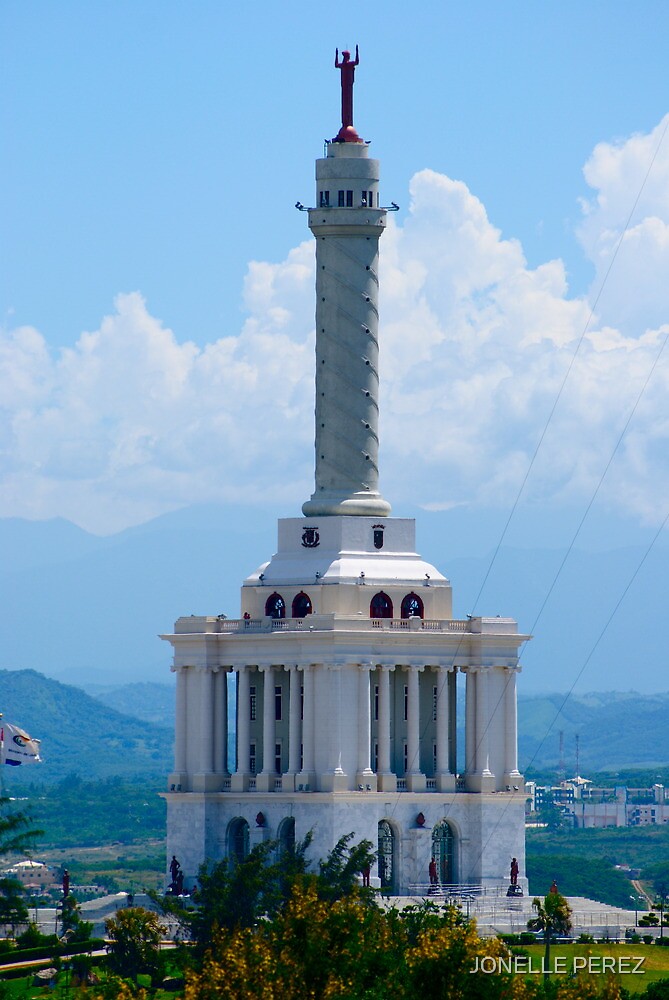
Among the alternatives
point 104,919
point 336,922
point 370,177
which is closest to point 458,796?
point 104,919

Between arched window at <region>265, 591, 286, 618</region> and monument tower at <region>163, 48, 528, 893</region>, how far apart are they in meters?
0.06

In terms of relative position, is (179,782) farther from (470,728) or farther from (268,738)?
(470,728)

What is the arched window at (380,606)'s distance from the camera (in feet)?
468

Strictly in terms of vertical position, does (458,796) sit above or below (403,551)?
below

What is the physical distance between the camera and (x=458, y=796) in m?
143

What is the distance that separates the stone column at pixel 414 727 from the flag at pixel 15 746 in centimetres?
1729

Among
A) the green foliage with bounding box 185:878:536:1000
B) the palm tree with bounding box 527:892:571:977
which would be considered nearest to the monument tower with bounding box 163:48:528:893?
the palm tree with bounding box 527:892:571:977

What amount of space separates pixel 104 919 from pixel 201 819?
824 cm

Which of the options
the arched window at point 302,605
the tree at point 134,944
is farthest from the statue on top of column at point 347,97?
the tree at point 134,944

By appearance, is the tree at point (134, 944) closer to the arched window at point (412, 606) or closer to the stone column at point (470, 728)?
the stone column at point (470, 728)

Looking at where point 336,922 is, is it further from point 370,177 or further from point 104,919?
point 370,177

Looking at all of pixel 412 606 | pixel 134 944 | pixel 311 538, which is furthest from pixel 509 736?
pixel 134 944

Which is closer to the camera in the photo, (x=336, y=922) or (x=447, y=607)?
(x=336, y=922)

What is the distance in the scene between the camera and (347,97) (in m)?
147
